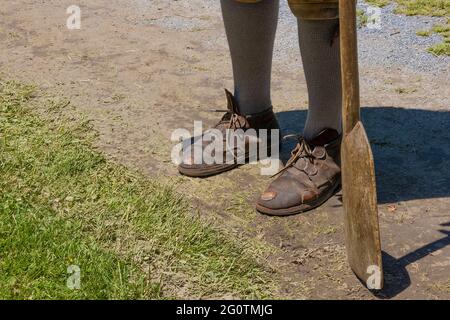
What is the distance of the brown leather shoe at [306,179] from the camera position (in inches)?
122

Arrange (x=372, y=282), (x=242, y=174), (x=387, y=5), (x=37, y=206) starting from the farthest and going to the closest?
1. (x=387, y=5)
2. (x=242, y=174)
3. (x=37, y=206)
4. (x=372, y=282)

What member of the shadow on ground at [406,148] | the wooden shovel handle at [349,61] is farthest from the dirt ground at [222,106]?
the wooden shovel handle at [349,61]

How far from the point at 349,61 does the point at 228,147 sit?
92cm

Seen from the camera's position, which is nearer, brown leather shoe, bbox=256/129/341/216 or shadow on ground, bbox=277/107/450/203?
brown leather shoe, bbox=256/129/341/216

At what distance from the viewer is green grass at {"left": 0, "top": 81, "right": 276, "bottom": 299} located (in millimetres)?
2668

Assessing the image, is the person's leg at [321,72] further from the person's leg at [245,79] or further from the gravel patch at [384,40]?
the gravel patch at [384,40]

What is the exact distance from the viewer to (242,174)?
340cm

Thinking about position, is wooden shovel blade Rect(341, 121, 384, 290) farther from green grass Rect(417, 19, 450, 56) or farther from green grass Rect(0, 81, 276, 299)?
green grass Rect(417, 19, 450, 56)

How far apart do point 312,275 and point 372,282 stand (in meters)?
0.22

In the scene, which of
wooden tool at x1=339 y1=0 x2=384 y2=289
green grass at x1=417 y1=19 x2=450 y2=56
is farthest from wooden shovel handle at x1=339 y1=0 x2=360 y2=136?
green grass at x1=417 y1=19 x2=450 y2=56

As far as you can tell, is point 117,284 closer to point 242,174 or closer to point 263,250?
point 263,250

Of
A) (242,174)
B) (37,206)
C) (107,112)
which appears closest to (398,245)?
(242,174)

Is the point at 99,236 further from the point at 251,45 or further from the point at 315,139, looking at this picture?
the point at 251,45

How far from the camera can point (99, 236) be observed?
2957mm
